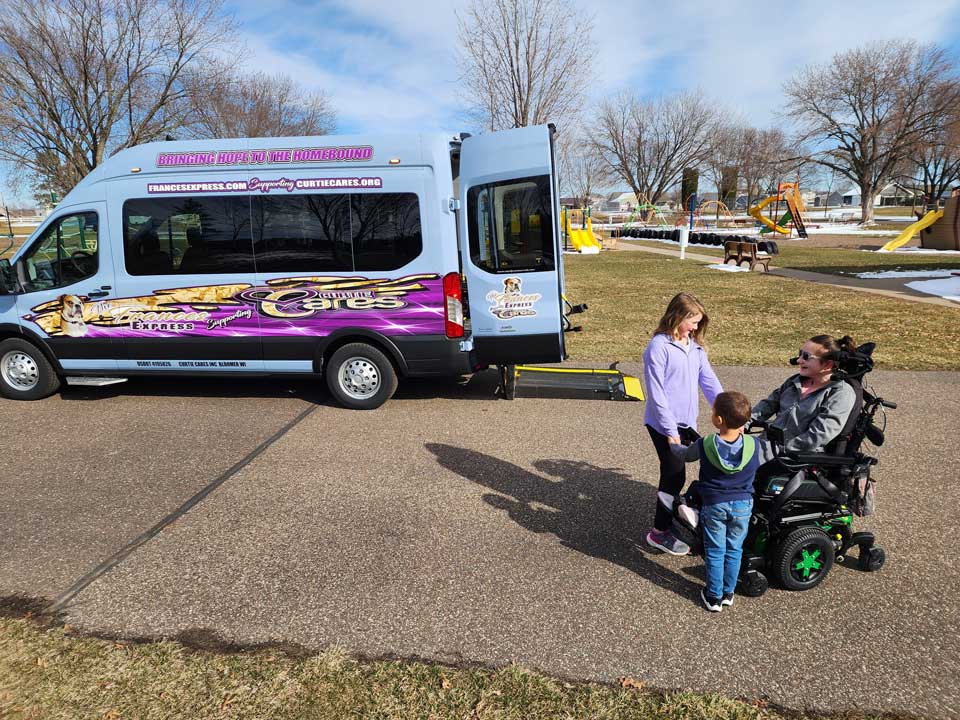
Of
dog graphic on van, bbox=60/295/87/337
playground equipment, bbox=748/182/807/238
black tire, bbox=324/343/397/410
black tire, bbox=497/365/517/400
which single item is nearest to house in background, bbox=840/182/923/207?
playground equipment, bbox=748/182/807/238

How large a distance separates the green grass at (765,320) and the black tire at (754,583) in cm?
544

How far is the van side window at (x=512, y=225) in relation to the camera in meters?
6.02

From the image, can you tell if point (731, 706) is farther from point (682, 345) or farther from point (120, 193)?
point (120, 193)

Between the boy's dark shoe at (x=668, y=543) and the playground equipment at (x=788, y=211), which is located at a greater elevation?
the playground equipment at (x=788, y=211)

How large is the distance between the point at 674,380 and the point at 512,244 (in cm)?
314

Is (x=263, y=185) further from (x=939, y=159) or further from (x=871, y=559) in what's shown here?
(x=939, y=159)

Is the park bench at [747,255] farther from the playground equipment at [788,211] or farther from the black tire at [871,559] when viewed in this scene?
the black tire at [871,559]

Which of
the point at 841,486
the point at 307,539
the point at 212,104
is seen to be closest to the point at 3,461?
the point at 307,539

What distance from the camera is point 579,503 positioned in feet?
14.3

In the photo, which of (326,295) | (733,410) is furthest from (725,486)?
(326,295)

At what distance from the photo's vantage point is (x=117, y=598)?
334cm

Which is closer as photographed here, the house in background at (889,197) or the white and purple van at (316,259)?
the white and purple van at (316,259)

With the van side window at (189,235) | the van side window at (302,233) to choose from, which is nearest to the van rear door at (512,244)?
the van side window at (302,233)

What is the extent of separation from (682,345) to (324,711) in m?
2.63
